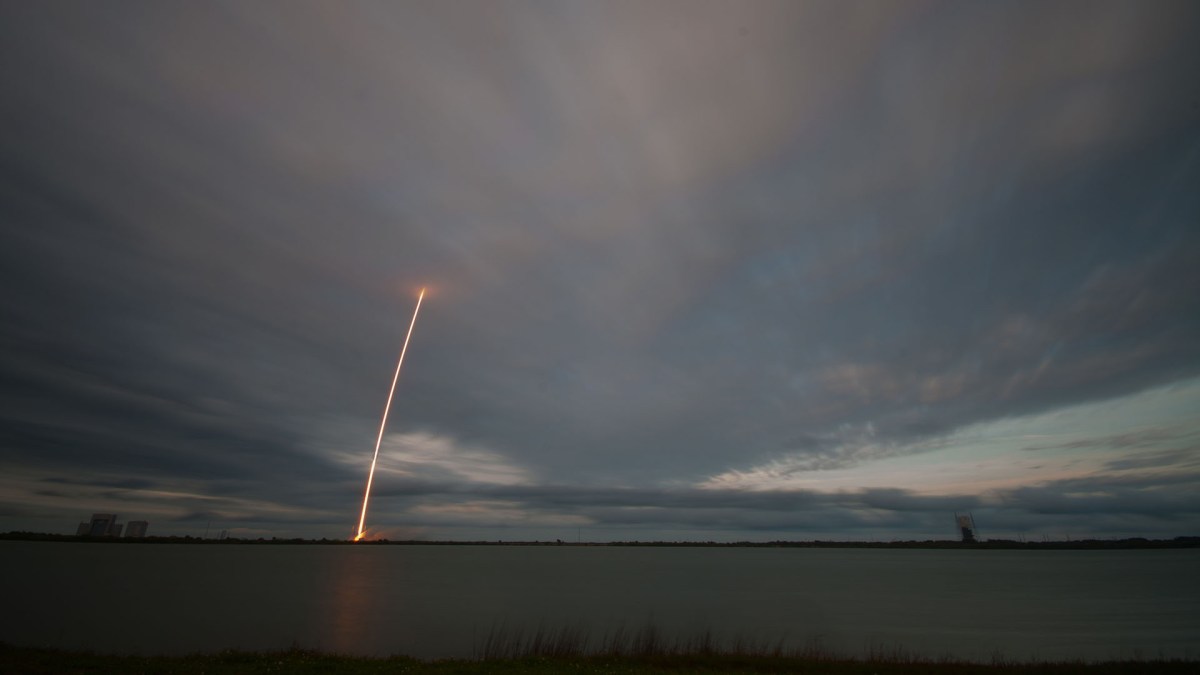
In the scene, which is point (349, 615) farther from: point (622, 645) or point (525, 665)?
point (525, 665)

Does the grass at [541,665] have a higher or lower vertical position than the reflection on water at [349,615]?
higher

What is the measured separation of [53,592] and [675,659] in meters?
91.8

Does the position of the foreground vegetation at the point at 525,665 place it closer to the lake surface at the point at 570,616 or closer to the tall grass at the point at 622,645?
the tall grass at the point at 622,645

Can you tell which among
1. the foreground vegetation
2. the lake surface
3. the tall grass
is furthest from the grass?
the lake surface

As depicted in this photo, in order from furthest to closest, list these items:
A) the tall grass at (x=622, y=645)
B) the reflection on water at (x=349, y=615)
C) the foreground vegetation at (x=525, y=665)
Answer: the reflection on water at (x=349, y=615), the tall grass at (x=622, y=645), the foreground vegetation at (x=525, y=665)

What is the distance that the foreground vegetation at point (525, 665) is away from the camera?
26406mm

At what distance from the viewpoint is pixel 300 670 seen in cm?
2638

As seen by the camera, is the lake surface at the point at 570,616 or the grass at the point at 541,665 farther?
the lake surface at the point at 570,616

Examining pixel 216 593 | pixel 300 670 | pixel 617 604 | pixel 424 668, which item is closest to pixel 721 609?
pixel 617 604

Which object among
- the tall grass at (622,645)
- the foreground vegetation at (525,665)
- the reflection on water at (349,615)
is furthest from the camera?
the reflection on water at (349,615)

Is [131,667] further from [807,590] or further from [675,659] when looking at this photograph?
[807,590]

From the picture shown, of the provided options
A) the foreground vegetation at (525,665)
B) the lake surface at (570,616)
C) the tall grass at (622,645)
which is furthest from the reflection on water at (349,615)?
the foreground vegetation at (525,665)

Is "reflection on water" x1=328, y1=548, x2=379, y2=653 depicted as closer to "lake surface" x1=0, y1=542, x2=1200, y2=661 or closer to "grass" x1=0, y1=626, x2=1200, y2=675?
"lake surface" x1=0, y1=542, x2=1200, y2=661

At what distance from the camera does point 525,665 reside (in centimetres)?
2975
